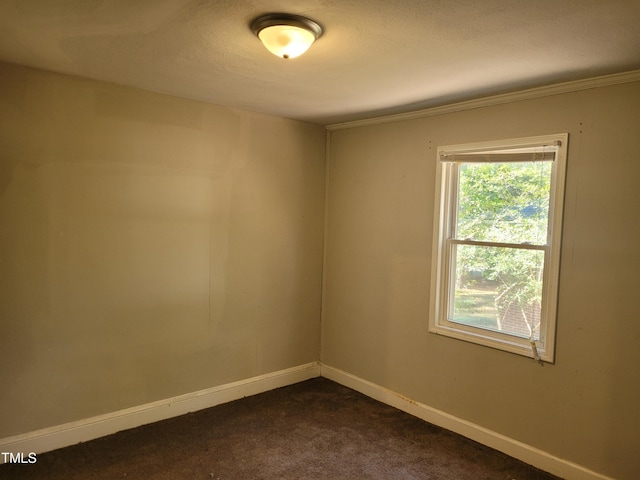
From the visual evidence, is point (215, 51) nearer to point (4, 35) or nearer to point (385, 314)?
point (4, 35)

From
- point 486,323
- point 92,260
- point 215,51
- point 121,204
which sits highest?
point 215,51

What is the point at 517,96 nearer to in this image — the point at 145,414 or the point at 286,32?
the point at 286,32

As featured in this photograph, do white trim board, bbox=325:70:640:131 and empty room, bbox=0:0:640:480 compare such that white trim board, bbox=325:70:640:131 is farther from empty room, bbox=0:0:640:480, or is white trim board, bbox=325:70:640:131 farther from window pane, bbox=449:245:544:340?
window pane, bbox=449:245:544:340

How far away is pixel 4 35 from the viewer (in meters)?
2.15

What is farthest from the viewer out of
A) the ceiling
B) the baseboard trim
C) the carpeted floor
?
the baseboard trim

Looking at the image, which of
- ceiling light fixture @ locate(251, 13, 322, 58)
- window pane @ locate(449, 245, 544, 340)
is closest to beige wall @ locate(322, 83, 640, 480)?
window pane @ locate(449, 245, 544, 340)

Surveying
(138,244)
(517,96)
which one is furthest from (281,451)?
(517,96)

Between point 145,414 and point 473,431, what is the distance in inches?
91.7

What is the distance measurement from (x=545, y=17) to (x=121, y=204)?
8.71 ft

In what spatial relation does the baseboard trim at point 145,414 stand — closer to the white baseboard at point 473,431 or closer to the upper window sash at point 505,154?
the white baseboard at point 473,431

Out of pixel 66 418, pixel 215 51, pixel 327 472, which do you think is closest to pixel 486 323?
pixel 327 472

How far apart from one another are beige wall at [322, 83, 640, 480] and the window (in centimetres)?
7

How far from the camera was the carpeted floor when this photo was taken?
2654 mm

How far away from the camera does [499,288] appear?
10.0 ft
